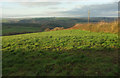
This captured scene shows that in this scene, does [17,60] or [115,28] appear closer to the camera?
[17,60]

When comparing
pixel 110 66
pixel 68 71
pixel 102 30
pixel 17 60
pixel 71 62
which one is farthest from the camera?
pixel 102 30

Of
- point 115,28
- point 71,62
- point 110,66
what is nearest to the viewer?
point 110,66

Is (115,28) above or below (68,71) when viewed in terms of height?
above

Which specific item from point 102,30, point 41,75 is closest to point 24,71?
point 41,75

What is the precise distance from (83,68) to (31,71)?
93.2 inches

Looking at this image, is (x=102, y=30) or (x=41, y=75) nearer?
(x=41, y=75)

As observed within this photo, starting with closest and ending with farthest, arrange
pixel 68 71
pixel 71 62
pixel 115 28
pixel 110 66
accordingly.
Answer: pixel 68 71 → pixel 110 66 → pixel 71 62 → pixel 115 28

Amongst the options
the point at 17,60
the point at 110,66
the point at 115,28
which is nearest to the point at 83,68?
the point at 110,66

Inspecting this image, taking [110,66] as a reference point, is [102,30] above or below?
above

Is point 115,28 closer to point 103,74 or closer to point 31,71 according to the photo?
point 103,74

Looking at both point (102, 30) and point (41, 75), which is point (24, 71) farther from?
point (102, 30)

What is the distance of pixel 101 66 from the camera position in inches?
179

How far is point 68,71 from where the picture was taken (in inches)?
165

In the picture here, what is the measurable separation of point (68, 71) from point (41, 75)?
1156 millimetres
